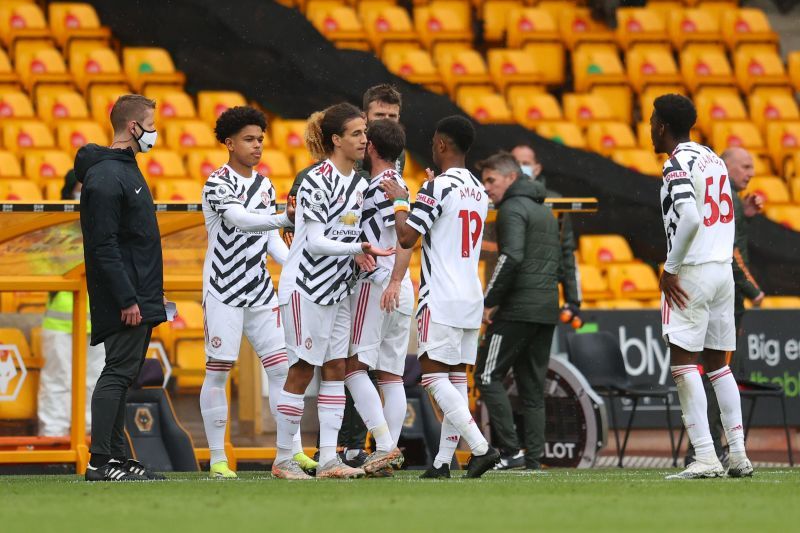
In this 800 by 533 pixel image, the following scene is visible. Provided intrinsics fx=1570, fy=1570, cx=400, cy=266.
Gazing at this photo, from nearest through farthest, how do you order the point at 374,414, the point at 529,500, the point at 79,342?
1. the point at 529,500
2. the point at 374,414
3. the point at 79,342

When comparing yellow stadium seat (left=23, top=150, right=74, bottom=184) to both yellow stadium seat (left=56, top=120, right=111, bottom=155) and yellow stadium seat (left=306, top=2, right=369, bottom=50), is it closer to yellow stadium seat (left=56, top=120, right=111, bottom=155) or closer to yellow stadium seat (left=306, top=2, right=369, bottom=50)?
yellow stadium seat (left=56, top=120, right=111, bottom=155)

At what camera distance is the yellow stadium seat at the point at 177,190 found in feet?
52.1

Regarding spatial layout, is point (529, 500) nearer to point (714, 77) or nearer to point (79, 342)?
point (79, 342)

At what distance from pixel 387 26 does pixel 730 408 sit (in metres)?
12.1

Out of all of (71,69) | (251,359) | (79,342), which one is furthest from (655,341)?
(71,69)

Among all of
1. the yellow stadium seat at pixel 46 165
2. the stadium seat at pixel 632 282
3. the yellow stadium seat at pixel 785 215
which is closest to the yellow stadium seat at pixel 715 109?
the yellow stadium seat at pixel 785 215

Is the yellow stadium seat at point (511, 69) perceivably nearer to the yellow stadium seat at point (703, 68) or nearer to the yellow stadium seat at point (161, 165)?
the yellow stadium seat at point (703, 68)

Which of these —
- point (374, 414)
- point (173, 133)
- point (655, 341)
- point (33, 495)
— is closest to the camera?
point (33, 495)

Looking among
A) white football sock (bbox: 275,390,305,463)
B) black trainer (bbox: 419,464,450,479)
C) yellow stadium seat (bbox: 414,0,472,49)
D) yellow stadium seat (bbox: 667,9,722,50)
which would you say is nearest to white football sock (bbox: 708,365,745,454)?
black trainer (bbox: 419,464,450,479)

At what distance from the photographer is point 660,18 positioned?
20688mm

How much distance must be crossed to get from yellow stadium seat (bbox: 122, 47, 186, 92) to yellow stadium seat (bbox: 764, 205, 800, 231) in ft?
23.0

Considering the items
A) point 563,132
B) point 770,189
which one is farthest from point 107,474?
point 770,189

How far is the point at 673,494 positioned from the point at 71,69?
43.0ft

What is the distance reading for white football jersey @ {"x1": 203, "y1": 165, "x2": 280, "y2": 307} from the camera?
840 centimetres
